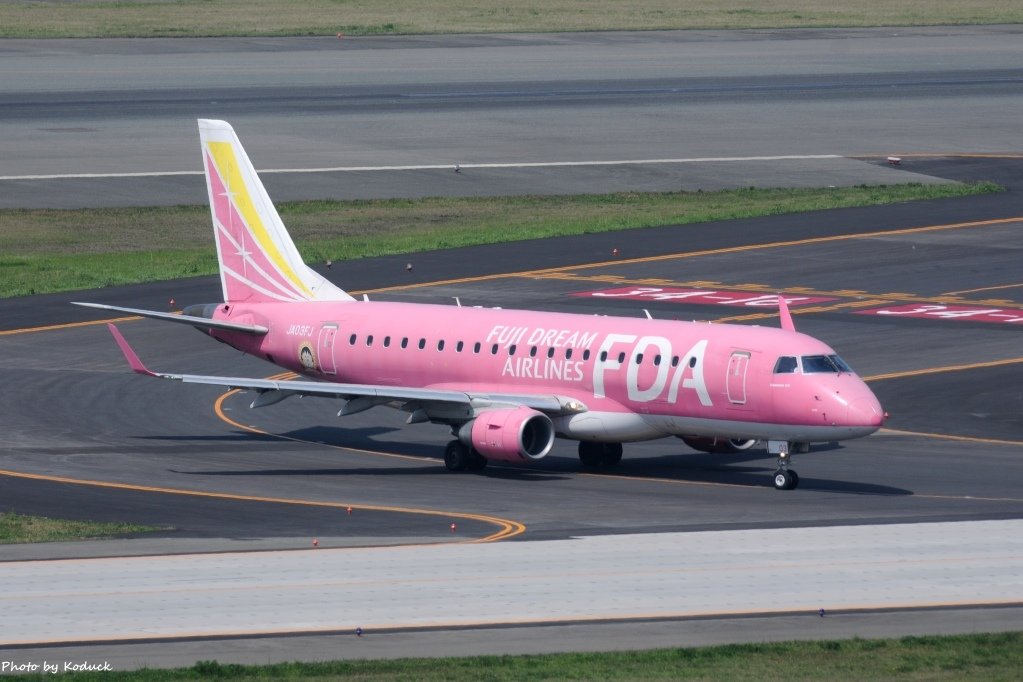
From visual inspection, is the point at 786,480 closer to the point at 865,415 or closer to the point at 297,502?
the point at 865,415

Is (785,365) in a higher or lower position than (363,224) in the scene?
lower

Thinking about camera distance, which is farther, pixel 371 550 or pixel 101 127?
pixel 101 127

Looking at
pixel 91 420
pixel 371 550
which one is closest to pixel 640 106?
pixel 91 420

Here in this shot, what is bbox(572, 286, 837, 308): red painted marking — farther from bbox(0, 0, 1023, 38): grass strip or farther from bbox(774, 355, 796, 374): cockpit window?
bbox(0, 0, 1023, 38): grass strip

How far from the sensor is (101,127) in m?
117

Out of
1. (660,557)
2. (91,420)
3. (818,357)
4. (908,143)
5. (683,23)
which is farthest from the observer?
(683,23)

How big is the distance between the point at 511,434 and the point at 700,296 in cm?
Answer: 2776

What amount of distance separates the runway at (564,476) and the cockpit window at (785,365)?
3090mm

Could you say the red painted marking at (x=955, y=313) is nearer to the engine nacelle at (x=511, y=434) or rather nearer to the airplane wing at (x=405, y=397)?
the airplane wing at (x=405, y=397)

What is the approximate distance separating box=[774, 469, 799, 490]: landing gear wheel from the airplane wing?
5.57 m

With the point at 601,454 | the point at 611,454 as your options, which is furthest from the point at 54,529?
the point at 611,454

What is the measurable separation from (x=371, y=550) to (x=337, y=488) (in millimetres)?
9830

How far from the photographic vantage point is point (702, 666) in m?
29.0

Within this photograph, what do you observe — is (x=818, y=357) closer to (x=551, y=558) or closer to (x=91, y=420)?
(x=551, y=558)
